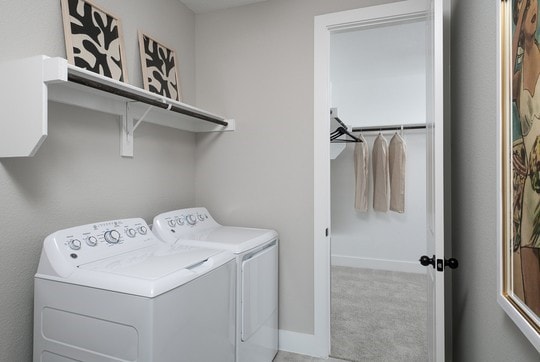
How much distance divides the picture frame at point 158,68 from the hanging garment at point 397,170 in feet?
8.61

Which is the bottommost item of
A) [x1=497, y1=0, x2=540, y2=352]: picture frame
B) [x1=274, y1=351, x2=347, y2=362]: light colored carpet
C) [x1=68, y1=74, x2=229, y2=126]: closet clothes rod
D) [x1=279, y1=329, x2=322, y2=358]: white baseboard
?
[x1=274, y1=351, x2=347, y2=362]: light colored carpet

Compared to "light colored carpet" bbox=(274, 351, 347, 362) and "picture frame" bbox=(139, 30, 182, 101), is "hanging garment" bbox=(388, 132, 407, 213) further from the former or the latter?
"picture frame" bbox=(139, 30, 182, 101)

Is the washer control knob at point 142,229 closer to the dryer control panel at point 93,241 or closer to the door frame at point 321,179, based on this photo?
the dryer control panel at point 93,241

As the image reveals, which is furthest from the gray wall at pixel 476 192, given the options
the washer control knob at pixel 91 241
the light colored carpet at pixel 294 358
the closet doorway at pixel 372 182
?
the washer control knob at pixel 91 241

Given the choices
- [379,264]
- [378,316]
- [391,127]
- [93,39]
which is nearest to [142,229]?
[93,39]

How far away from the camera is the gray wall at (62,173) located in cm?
131

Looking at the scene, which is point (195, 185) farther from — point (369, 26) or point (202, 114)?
point (369, 26)

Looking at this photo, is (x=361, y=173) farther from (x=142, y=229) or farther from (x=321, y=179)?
(x=142, y=229)

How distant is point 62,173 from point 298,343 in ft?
5.99

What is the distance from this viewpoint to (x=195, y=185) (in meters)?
2.54

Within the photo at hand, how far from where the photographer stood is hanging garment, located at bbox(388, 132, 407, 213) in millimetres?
3715

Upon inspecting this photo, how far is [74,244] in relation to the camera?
1.38 meters

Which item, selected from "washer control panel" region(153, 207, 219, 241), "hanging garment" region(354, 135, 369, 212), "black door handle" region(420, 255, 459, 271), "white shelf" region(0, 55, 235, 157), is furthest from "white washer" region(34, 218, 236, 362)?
"hanging garment" region(354, 135, 369, 212)

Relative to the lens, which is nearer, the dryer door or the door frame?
the dryer door
